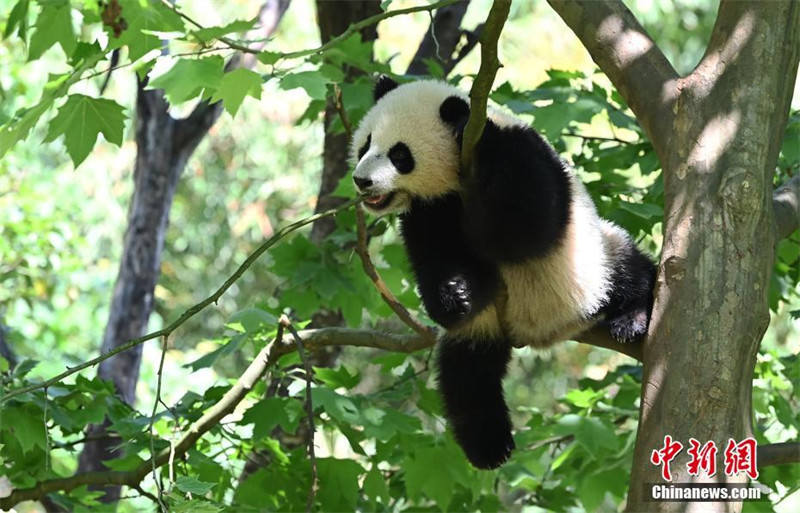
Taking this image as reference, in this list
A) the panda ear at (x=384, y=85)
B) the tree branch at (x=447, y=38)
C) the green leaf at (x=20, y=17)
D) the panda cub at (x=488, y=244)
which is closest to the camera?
the panda cub at (x=488, y=244)

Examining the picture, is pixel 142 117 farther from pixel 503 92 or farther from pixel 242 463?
pixel 503 92

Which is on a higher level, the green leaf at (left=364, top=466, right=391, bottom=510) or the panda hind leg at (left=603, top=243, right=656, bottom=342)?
the panda hind leg at (left=603, top=243, right=656, bottom=342)

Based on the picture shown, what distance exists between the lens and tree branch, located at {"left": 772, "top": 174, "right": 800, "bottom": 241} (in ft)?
7.74

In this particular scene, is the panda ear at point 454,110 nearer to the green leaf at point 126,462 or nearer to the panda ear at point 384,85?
the panda ear at point 384,85

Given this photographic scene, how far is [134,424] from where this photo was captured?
2762 millimetres

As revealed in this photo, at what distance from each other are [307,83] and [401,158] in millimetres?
558

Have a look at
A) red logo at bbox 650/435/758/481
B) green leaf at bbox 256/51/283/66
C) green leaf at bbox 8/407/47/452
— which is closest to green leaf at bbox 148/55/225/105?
green leaf at bbox 256/51/283/66

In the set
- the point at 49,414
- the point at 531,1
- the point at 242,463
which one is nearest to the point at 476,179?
the point at 49,414

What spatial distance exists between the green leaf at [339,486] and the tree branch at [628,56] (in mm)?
1381

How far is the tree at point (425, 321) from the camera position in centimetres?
206

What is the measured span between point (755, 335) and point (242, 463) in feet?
8.13

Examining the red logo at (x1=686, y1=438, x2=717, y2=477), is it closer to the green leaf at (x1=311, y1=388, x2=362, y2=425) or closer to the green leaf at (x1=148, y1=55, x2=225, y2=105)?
the green leaf at (x1=311, y1=388, x2=362, y2=425)

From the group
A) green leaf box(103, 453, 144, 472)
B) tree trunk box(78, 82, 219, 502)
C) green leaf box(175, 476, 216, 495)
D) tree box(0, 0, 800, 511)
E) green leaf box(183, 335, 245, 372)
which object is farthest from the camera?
tree trunk box(78, 82, 219, 502)

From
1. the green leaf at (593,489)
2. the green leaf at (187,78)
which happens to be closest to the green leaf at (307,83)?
the green leaf at (187,78)
